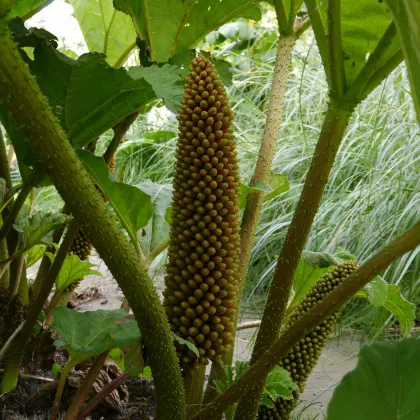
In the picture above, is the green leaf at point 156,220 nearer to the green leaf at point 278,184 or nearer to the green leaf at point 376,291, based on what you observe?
the green leaf at point 278,184

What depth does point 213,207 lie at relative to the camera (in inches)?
30.2

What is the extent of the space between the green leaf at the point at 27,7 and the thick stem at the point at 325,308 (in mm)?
732

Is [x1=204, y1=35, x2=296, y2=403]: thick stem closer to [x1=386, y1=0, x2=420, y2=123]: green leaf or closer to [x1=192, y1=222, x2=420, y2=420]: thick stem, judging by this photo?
[x1=192, y1=222, x2=420, y2=420]: thick stem

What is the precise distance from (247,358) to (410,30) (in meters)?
1.48

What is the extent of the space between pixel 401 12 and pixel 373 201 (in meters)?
2.23

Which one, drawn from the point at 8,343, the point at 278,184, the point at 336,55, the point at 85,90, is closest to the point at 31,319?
the point at 8,343

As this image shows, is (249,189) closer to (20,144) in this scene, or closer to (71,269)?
(20,144)

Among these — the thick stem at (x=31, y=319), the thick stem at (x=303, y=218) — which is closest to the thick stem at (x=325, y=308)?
the thick stem at (x=303, y=218)

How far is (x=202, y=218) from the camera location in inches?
30.0

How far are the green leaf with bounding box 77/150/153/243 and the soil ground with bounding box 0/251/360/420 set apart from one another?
0.35 metres

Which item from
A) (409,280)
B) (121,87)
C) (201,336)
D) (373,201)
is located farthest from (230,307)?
(373,201)

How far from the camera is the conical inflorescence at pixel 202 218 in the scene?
760mm

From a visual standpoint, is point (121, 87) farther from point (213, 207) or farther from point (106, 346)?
point (106, 346)

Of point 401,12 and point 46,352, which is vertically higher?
point 401,12
